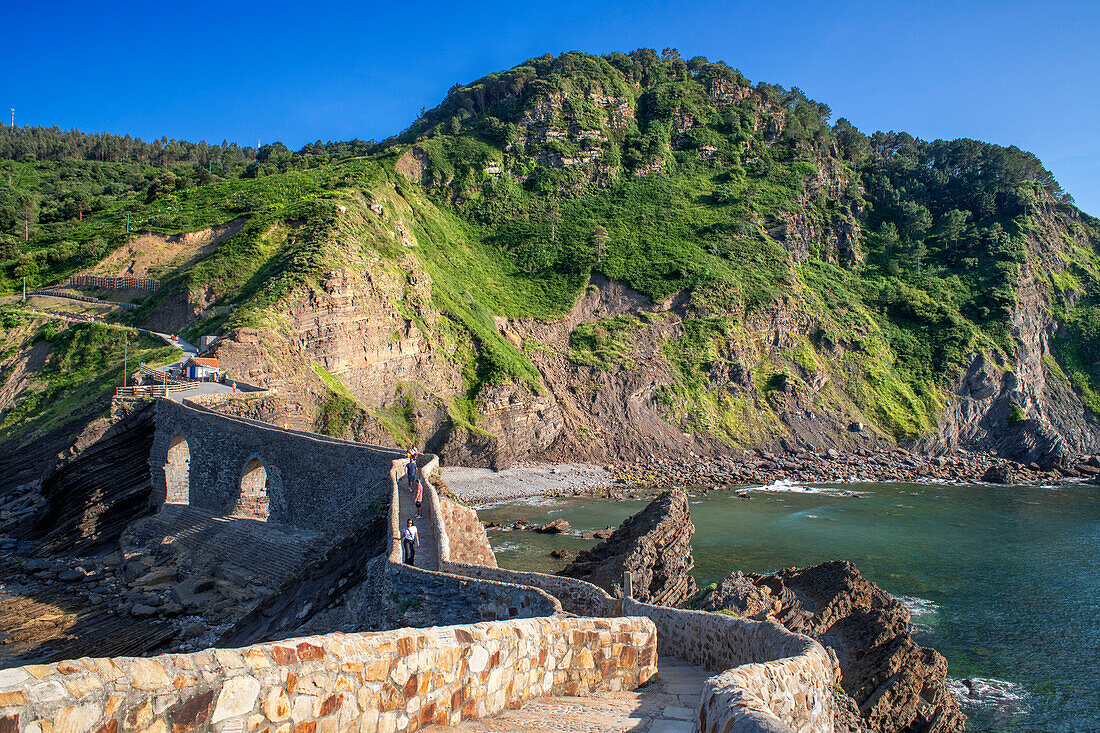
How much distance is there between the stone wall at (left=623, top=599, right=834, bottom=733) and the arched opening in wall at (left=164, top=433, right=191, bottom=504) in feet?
72.2

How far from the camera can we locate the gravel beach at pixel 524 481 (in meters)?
41.6

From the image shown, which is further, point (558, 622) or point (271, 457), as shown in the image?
point (271, 457)

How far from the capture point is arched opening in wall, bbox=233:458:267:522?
23.3 m

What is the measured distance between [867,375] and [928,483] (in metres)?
16.2

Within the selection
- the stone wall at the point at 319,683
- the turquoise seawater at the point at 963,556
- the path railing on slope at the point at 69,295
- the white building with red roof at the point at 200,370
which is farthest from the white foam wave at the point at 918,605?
the path railing on slope at the point at 69,295

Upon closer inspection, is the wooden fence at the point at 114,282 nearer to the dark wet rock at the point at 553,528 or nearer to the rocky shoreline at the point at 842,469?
the dark wet rock at the point at 553,528

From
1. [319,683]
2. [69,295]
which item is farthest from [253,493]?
[69,295]

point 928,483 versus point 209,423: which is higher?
point 209,423

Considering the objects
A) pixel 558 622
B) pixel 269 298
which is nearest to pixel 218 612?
pixel 558 622

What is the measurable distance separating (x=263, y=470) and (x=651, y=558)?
13.9 meters

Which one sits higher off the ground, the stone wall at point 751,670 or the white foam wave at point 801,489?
the stone wall at point 751,670

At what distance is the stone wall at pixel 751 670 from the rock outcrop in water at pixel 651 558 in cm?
991

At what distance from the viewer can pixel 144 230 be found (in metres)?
47.8

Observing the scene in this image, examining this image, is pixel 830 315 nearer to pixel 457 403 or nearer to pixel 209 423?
pixel 457 403
